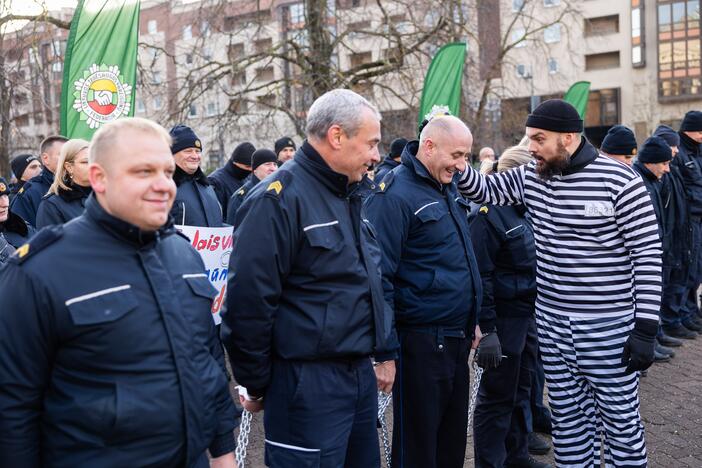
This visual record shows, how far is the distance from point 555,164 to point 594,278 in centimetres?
68

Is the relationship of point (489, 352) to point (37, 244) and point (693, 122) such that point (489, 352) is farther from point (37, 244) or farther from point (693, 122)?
point (693, 122)

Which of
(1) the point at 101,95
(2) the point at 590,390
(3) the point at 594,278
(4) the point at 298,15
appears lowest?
(2) the point at 590,390

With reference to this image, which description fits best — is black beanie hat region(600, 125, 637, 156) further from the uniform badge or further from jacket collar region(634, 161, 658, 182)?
the uniform badge

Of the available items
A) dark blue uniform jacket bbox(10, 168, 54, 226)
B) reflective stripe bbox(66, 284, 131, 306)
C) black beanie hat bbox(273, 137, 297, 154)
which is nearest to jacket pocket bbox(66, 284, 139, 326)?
reflective stripe bbox(66, 284, 131, 306)

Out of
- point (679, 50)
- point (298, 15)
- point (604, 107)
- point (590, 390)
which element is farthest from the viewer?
point (604, 107)

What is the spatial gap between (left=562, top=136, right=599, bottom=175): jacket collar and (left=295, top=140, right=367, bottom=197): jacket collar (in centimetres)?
151

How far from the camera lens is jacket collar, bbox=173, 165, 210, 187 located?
5.64 meters

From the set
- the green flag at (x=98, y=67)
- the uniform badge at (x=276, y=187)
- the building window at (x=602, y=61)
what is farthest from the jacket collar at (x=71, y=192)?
the building window at (x=602, y=61)

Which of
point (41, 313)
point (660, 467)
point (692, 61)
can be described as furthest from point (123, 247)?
point (692, 61)

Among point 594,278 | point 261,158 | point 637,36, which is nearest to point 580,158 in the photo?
point 594,278

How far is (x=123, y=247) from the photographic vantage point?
225cm

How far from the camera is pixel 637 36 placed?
178 ft

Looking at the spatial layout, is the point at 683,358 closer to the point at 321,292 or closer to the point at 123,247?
the point at 321,292

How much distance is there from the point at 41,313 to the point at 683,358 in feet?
24.5
